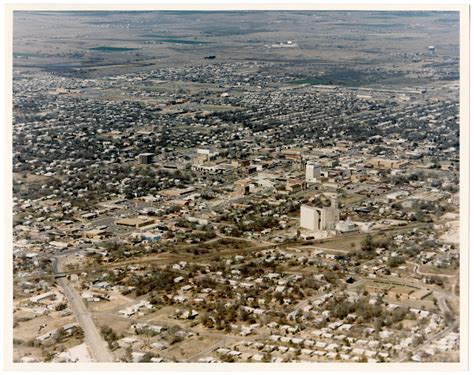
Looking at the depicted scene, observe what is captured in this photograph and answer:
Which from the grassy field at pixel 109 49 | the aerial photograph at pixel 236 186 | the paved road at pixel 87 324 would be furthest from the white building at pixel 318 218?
the grassy field at pixel 109 49

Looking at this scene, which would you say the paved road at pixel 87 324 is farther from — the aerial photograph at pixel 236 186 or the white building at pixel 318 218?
the white building at pixel 318 218

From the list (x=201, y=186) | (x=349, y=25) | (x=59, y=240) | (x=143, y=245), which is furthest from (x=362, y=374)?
(x=349, y=25)

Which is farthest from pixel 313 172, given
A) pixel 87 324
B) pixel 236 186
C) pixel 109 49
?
pixel 109 49

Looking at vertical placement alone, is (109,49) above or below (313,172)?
above

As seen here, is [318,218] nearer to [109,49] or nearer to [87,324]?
[87,324]

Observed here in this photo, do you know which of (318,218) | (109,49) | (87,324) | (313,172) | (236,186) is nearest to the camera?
(87,324)

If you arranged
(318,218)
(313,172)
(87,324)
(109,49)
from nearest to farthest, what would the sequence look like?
(87,324)
(318,218)
(313,172)
(109,49)

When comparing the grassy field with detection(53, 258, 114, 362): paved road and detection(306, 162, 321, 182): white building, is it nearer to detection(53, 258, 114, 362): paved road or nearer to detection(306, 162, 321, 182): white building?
detection(306, 162, 321, 182): white building
